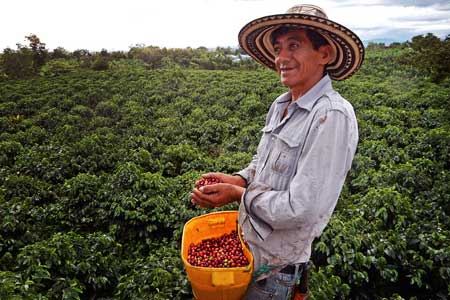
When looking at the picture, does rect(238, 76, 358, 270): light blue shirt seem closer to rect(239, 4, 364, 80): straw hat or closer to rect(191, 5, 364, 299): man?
rect(191, 5, 364, 299): man

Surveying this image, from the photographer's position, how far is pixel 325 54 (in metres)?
1.97

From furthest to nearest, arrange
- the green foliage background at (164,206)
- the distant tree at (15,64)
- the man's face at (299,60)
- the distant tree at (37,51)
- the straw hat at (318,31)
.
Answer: the distant tree at (37,51) → the distant tree at (15,64) → the green foliage background at (164,206) → the man's face at (299,60) → the straw hat at (318,31)

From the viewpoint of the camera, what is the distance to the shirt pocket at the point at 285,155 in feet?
6.03

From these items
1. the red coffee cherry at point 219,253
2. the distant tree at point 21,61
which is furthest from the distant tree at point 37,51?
the red coffee cherry at point 219,253

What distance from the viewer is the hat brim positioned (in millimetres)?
1799

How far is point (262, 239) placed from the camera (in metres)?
1.90

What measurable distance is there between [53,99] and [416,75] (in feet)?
59.2

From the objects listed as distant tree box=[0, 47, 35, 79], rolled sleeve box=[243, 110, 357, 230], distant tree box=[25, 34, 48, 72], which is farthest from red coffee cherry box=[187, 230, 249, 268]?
distant tree box=[25, 34, 48, 72]

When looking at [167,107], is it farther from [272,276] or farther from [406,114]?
[272,276]

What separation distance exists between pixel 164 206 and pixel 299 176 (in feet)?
14.3

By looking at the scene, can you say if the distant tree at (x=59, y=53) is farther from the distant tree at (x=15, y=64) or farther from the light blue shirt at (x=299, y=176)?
the light blue shirt at (x=299, y=176)

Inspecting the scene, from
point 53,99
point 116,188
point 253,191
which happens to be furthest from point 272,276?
point 53,99

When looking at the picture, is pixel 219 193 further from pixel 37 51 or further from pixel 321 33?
pixel 37 51

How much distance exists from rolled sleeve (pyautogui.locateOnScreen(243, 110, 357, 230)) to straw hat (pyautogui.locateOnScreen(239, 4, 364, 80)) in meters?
0.39
